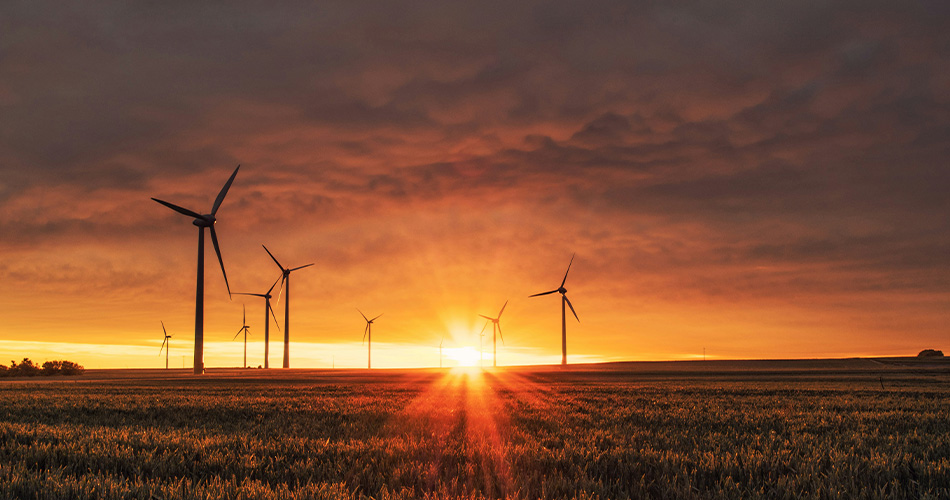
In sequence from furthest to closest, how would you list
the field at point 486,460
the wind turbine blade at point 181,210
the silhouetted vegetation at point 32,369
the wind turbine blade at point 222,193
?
the silhouetted vegetation at point 32,369, the wind turbine blade at point 222,193, the wind turbine blade at point 181,210, the field at point 486,460

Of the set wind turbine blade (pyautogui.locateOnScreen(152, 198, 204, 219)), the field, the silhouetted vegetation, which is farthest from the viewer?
the silhouetted vegetation

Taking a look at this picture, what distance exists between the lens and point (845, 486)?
8188 mm

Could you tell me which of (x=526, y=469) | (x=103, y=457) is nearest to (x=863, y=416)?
(x=526, y=469)

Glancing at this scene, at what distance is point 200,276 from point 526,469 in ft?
298

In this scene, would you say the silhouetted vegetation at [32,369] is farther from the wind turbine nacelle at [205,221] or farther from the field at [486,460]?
the field at [486,460]

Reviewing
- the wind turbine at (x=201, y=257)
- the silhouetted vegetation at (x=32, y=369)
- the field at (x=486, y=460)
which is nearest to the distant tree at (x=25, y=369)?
the silhouetted vegetation at (x=32, y=369)

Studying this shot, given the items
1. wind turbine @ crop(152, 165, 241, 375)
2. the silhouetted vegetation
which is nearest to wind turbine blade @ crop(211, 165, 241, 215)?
wind turbine @ crop(152, 165, 241, 375)

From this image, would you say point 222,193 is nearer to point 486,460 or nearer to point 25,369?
point 25,369

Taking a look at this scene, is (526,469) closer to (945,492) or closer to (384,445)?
(384,445)

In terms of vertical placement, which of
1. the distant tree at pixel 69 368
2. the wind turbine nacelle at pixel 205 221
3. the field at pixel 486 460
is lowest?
the distant tree at pixel 69 368

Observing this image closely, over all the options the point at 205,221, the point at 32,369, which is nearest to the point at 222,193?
the point at 205,221

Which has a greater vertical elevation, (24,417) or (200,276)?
(200,276)

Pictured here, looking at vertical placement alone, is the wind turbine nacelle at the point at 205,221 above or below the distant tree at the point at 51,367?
above

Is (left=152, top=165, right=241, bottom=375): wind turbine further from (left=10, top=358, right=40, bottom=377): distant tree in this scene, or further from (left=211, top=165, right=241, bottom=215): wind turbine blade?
(left=10, top=358, right=40, bottom=377): distant tree
